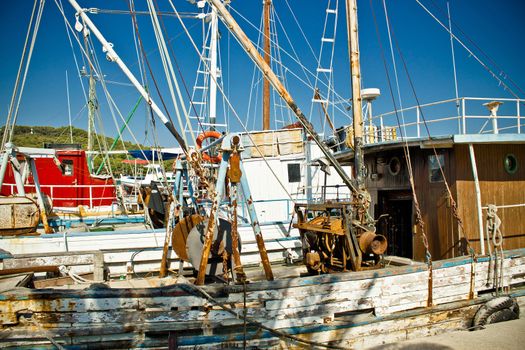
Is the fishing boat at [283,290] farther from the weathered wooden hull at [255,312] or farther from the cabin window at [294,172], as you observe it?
the cabin window at [294,172]

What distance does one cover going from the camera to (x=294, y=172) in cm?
1795

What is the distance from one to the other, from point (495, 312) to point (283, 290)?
183 inches

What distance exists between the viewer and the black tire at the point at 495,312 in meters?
7.38

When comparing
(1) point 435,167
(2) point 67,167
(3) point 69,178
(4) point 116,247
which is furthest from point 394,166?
(2) point 67,167

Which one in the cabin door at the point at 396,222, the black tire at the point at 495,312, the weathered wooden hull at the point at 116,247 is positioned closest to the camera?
the black tire at the point at 495,312

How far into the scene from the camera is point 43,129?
80188mm

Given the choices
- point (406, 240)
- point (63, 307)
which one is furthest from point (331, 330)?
point (406, 240)

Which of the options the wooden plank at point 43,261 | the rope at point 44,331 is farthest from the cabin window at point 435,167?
the rope at point 44,331

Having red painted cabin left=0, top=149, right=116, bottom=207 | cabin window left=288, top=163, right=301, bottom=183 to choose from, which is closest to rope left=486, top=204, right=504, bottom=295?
cabin window left=288, top=163, right=301, bottom=183

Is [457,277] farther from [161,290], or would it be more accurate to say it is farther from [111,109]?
[111,109]

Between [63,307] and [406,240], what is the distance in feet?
29.8

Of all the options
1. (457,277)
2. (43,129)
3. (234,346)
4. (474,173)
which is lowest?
(234,346)

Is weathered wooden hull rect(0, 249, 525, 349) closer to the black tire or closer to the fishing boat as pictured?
the fishing boat

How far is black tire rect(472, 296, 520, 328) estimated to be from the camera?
291 inches
